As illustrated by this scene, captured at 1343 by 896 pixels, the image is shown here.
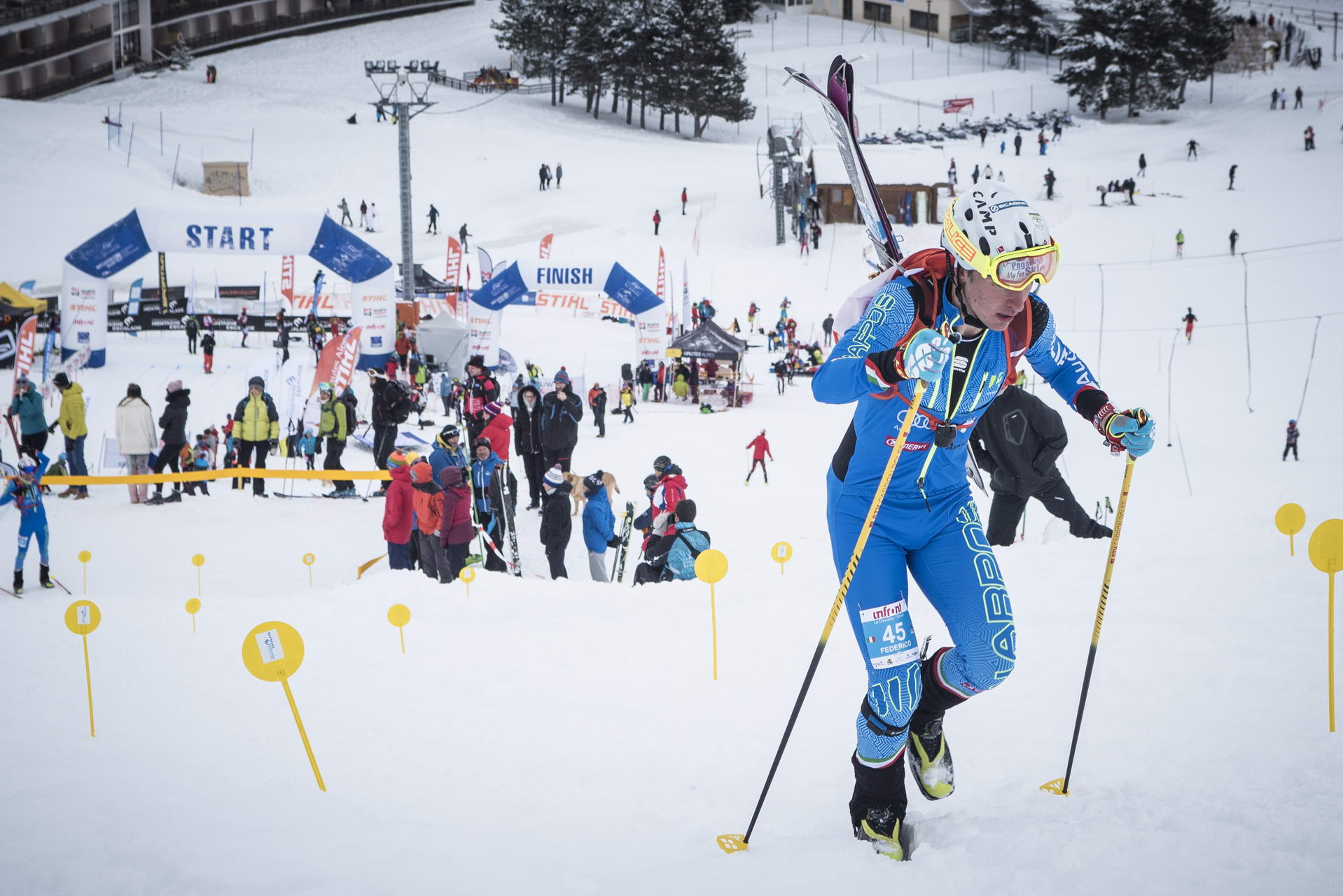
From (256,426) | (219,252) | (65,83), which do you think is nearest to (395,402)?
(256,426)

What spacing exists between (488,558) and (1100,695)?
612cm

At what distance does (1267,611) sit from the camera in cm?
566

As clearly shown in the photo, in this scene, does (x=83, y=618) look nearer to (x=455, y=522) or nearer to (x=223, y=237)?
(x=455, y=522)

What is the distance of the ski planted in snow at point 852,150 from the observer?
15.6 ft

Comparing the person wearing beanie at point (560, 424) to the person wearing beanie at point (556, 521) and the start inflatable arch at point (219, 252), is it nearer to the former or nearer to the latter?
the person wearing beanie at point (556, 521)

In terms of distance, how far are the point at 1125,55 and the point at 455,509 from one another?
5923 centimetres

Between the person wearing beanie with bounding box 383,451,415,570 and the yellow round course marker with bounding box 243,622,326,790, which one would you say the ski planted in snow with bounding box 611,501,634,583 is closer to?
the person wearing beanie with bounding box 383,451,415,570

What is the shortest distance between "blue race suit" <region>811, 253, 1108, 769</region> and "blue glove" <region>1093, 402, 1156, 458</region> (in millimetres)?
413

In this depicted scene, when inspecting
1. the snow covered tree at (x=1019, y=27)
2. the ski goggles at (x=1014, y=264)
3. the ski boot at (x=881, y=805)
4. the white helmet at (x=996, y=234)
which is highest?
the snow covered tree at (x=1019, y=27)

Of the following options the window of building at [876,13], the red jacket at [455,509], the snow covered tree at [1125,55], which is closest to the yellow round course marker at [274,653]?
the red jacket at [455,509]

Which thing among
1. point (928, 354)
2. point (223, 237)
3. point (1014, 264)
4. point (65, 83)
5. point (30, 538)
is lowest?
point (30, 538)

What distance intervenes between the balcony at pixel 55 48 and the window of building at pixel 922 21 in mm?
56531

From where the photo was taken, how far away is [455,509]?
28.5 feet

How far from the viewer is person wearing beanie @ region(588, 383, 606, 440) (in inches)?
711
